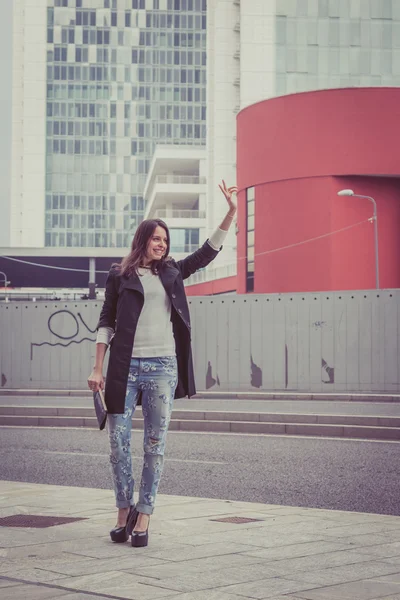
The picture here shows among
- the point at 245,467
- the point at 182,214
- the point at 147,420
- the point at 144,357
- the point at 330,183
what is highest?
the point at 182,214

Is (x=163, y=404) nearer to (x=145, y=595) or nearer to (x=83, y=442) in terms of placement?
(x=145, y=595)

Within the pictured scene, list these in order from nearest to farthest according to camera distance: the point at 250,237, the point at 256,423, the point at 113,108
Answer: the point at 256,423 → the point at 250,237 → the point at 113,108

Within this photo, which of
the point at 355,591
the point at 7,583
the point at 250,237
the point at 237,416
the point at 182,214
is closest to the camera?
the point at 355,591

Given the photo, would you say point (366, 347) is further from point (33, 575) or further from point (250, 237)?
point (250, 237)

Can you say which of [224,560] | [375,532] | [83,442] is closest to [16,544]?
[224,560]

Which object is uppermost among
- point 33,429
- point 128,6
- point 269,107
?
point 128,6

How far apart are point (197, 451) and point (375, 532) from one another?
5417mm

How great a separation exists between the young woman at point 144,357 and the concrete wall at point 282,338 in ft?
50.6

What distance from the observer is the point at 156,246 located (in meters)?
5.90

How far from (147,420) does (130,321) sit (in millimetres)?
556

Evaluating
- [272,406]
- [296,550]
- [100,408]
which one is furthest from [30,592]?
[272,406]

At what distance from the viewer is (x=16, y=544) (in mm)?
5586

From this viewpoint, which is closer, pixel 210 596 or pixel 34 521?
pixel 210 596

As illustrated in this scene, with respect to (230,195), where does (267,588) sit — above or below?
below
